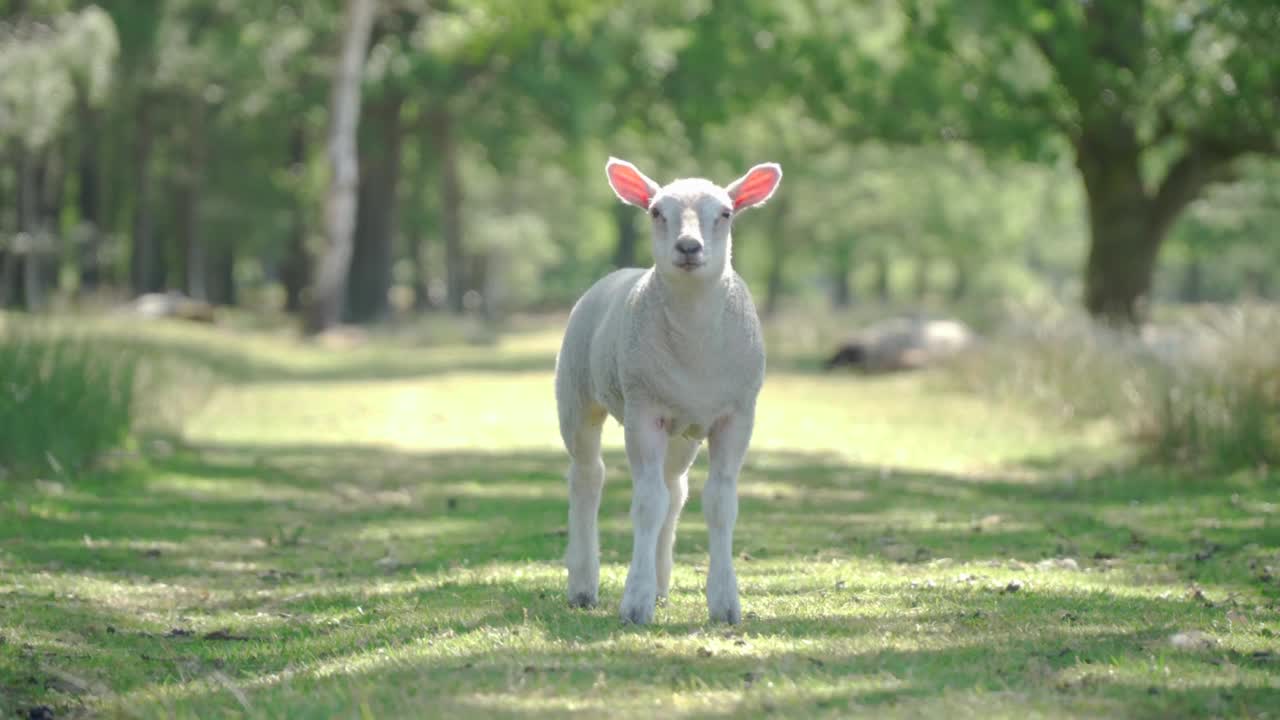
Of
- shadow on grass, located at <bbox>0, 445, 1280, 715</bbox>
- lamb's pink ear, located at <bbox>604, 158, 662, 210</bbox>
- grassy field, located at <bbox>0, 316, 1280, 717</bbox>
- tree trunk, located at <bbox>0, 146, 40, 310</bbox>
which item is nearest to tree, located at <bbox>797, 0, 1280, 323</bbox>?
grassy field, located at <bbox>0, 316, 1280, 717</bbox>

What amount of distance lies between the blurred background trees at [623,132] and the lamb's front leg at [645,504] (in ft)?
41.0

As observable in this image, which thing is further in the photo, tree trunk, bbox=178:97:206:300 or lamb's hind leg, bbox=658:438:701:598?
tree trunk, bbox=178:97:206:300

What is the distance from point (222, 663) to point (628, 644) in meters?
1.90

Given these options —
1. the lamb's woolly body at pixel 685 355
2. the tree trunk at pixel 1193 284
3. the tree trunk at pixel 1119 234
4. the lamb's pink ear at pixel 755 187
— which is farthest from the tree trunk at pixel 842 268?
the lamb's woolly body at pixel 685 355

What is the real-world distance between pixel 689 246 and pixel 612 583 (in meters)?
2.35

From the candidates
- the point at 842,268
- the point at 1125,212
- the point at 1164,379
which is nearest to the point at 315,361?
the point at 1125,212

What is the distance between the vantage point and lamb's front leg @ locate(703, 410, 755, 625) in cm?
709

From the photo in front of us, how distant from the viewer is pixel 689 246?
6.96 m

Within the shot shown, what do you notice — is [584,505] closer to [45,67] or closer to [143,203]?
[45,67]

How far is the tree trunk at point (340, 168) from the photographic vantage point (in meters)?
32.3

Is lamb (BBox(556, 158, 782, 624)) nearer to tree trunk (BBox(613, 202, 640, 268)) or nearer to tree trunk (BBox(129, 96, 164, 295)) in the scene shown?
tree trunk (BBox(129, 96, 164, 295))

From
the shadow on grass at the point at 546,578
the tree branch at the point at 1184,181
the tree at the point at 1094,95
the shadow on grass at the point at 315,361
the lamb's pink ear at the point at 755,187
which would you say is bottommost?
the shadow on grass at the point at 546,578

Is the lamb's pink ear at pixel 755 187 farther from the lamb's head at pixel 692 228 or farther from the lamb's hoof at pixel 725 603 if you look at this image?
the lamb's hoof at pixel 725 603

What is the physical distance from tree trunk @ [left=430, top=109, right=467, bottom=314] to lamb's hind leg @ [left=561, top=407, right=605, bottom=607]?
1243 inches
